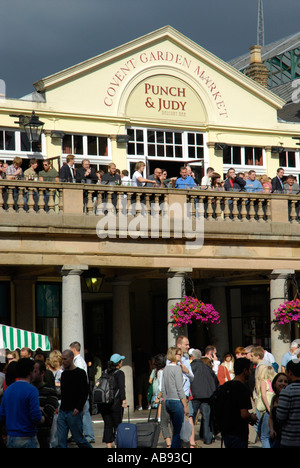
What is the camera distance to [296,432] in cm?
978

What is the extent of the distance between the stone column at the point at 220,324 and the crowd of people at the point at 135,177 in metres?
4.45

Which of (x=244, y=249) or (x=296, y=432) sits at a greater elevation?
(x=244, y=249)

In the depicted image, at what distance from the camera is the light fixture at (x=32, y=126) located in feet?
72.8

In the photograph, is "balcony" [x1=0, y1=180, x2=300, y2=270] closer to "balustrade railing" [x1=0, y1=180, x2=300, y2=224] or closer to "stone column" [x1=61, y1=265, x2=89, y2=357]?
"balustrade railing" [x1=0, y1=180, x2=300, y2=224]

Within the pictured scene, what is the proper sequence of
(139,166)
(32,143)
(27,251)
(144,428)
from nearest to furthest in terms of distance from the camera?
(144,428) → (27,251) → (139,166) → (32,143)

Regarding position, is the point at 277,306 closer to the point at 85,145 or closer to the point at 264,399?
the point at 85,145

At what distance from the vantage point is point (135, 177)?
21.2 m

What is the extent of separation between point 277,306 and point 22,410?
1274cm

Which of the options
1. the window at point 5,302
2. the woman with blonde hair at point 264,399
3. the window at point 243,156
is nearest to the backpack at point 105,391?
the woman with blonde hair at point 264,399

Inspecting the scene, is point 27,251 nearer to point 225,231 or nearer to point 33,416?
point 225,231
